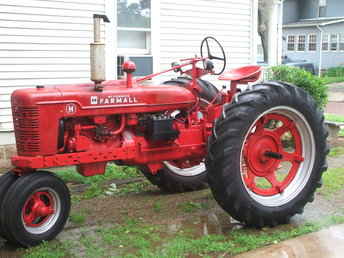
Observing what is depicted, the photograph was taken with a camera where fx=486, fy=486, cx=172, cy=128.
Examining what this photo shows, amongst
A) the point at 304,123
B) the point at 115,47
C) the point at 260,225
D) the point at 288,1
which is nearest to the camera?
the point at 260,225

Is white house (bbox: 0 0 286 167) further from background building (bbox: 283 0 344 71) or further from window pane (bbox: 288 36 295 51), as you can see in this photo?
window pane (bbox: 288 36 295 51)

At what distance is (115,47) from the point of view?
7.81m

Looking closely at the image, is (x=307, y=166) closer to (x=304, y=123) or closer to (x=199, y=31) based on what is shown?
(x=304, y=123)

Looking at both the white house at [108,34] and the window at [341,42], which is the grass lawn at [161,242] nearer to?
the white house at [108,34]

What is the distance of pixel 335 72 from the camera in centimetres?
2900

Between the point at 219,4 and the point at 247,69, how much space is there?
14.5 ft

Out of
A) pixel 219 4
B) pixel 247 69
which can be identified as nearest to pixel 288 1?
pixel 219 4

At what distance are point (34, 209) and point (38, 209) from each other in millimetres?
31

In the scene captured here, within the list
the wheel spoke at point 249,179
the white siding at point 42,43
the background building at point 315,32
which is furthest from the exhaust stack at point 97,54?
the background building at point 315,32

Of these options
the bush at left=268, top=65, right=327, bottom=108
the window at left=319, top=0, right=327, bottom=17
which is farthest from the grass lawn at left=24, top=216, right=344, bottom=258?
the window at left=319, top=0, right=327, bottom=17

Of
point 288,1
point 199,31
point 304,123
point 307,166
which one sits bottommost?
point 307,166

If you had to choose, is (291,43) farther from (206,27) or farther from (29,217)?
(29,217)

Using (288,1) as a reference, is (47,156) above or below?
below

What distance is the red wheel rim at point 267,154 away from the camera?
468 centimetres
